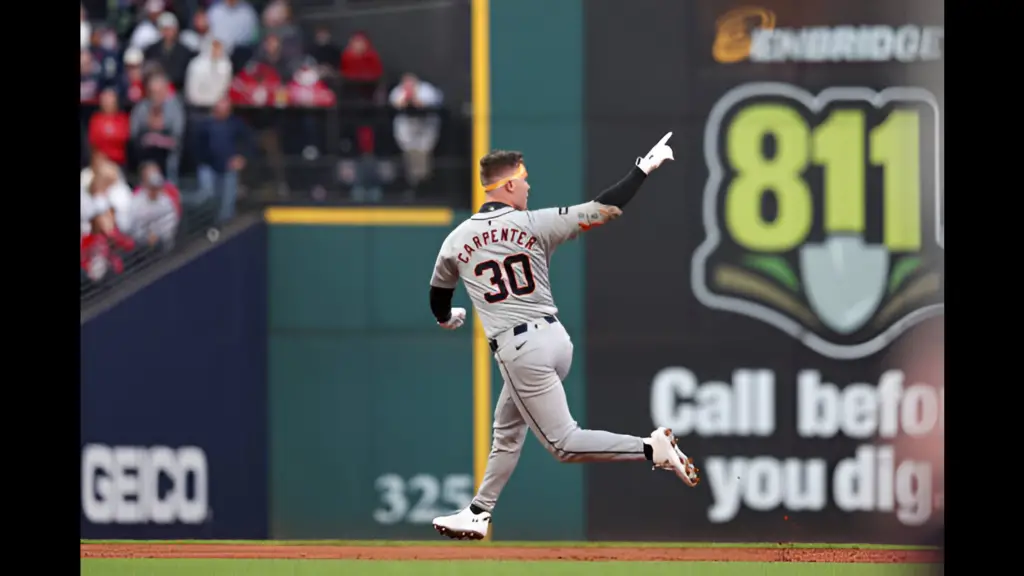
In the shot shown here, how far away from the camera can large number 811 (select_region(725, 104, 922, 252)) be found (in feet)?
36.0

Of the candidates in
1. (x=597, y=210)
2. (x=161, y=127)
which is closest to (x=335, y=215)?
(x=161, y=127)

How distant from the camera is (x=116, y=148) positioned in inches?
454

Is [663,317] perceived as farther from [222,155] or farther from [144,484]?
[144,484]

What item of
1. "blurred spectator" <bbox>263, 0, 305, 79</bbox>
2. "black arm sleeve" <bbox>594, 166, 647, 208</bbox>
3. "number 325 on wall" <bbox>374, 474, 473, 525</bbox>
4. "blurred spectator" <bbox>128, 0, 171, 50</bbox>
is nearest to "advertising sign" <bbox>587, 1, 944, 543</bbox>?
"number 325 on wall" <bbox>374, 474, 473, 525</bbox>

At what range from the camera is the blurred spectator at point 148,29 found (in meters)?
11.8

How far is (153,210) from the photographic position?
11422mm

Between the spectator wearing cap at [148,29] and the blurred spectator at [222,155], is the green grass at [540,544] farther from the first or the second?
the spectator wearing cap at [148,29]

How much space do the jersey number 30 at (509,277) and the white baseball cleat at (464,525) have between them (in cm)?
118

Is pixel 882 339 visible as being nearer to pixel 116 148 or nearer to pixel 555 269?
pixel 555 269

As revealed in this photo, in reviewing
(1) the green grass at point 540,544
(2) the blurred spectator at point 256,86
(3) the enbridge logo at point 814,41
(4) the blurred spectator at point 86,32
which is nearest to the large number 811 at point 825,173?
(3) the enbridge logo at point 814,41

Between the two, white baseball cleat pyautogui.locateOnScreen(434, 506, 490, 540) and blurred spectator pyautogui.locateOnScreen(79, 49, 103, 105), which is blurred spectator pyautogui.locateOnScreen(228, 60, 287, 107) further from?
white baseball cleat pyautogui.locateOnScreen(434, 506, 490, 540)

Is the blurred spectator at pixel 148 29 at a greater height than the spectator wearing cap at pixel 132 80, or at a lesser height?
greater

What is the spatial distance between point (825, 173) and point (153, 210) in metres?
5.21
